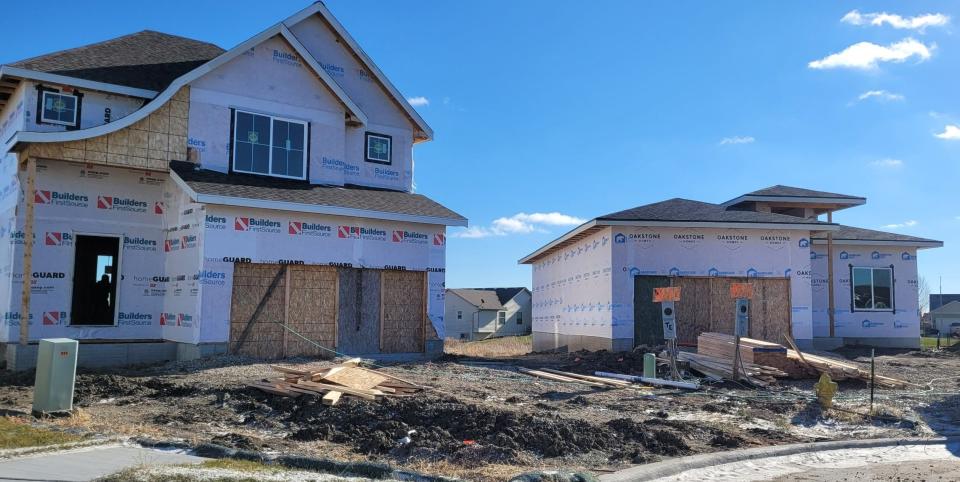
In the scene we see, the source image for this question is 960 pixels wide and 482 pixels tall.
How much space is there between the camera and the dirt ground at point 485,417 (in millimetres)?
8953

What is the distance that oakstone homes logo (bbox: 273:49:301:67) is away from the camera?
20.0 meters

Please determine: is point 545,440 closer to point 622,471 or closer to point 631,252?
point 622,471

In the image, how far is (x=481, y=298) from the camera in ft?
250

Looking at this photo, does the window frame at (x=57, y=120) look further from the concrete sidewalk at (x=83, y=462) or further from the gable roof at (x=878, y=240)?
the gable roof at (x=878, y=240)

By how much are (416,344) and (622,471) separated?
12364 millimetres

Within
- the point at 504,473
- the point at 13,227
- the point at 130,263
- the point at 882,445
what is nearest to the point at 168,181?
the point at 130,263

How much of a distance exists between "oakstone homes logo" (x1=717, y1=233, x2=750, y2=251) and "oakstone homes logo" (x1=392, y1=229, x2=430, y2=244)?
9338 mm

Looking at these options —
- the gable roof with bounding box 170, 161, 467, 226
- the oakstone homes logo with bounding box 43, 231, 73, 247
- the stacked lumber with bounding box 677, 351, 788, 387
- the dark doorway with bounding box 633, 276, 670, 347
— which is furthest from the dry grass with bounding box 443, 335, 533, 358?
the oakstone homes logo with bounding box 43, 231, 73, 247

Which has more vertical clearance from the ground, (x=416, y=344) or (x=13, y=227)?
(x=13, y=227)

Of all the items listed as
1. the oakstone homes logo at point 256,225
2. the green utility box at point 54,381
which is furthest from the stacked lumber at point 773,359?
the green utility box at point 54,381

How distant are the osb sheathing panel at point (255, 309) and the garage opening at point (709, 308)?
1065 centimetres

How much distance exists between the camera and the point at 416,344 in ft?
65.8

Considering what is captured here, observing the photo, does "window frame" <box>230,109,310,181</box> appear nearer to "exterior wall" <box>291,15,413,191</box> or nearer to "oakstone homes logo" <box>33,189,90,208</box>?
"exterior wall" <box>291,15,413,191</box>

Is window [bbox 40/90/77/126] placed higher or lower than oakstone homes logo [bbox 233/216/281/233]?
higher
